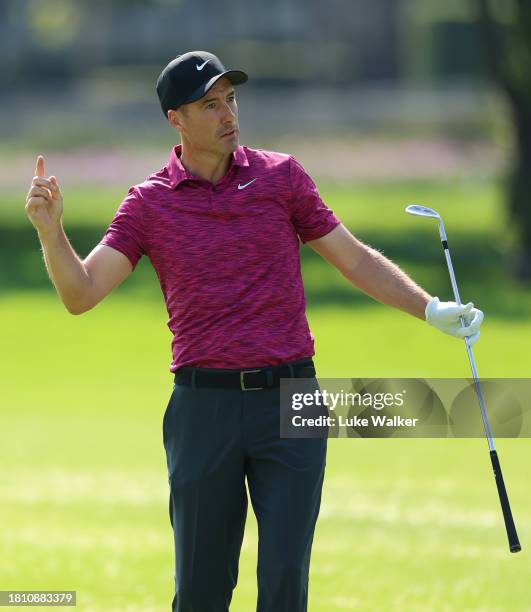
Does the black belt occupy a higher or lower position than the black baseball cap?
lower

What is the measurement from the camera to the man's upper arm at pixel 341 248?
6043 mm

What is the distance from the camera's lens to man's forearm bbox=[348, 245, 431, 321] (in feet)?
19.9

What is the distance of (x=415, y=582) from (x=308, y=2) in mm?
67219

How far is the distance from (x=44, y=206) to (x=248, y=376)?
891 millimetres

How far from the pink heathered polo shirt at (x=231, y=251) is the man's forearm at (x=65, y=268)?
164mm

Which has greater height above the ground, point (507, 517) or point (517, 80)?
point (517, 80)

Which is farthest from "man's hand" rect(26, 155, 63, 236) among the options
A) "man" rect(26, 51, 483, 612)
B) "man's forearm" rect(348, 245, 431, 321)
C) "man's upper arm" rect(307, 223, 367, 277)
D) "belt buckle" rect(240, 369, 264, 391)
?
"man's forearm" rect(348, 245, 431, 321)

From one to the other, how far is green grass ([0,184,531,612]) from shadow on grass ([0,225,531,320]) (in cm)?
10

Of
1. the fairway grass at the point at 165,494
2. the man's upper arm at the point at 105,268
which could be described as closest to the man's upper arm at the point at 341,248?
the man's upper arm at the point at 105,268

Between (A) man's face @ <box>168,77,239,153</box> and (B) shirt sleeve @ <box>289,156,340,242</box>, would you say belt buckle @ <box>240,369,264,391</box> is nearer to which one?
(B) shirt sleeve @ <box>289,156,340,242</box>

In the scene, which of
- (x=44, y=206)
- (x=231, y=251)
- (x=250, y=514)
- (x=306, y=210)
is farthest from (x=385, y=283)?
(x=250, y=514)

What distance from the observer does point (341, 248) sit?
19.9 ft

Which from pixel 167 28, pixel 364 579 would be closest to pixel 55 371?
pixel 364 579

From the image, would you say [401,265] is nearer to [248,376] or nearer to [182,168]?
[182,168]
